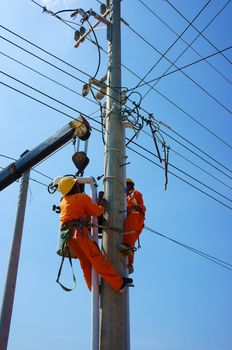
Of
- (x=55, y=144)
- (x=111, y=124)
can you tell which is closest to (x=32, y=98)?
(x=55, y=144)

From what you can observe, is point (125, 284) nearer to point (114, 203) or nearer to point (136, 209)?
point (114, 203)

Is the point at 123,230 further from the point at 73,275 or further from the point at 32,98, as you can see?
the point at 32,98

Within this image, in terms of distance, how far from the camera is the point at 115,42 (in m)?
7.78

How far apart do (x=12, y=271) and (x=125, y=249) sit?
231cm

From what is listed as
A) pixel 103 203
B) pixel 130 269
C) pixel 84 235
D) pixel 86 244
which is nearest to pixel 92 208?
pixel 103 203

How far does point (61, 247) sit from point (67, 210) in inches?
19.3

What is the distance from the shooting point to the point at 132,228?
558cm

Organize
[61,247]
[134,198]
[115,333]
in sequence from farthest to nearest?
[134,198], [61,247], [115,333]

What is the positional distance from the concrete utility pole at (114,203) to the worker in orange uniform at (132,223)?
0.39ft

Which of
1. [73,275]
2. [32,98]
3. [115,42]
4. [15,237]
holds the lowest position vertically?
[73,275]

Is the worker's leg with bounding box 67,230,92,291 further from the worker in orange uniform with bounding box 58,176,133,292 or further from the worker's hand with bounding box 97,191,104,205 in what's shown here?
the worker's hand with bounding box 97,191,104,205

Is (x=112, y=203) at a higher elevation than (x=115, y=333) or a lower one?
higher

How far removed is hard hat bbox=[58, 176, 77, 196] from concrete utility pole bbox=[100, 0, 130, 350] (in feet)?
1.56

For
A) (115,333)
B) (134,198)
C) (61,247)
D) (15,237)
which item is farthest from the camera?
(15,237)
